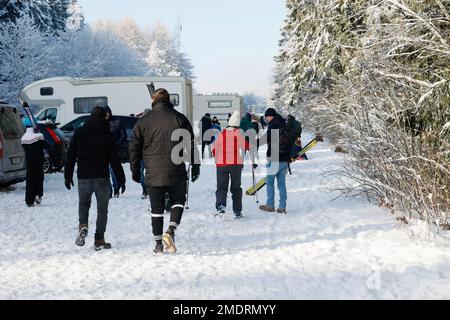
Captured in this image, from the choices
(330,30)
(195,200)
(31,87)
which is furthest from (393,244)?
(31,87)

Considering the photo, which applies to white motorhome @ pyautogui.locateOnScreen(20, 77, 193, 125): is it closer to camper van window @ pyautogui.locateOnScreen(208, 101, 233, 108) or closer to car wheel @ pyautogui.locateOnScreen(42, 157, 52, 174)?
car wheel @ pyautogui.locateOnScreen(42, 157, 52, 174)

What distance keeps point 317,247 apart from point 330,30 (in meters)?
11.2

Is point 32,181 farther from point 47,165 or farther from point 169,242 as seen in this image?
point 47,165

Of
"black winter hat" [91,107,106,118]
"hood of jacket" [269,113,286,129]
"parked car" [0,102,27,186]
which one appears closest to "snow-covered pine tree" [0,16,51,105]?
"parked car" [0,102,27,186]

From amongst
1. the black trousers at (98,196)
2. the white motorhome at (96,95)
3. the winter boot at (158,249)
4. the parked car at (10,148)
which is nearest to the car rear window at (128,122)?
the white motorhome at (96,95)

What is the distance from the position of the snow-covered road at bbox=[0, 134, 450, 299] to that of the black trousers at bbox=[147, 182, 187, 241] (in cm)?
36

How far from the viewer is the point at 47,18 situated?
4834cm

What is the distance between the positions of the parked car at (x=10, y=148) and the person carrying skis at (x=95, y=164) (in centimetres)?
534

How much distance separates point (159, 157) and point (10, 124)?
724 centimetres

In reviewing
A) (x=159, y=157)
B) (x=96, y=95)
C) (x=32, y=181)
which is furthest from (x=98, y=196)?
(x=96, y=95)

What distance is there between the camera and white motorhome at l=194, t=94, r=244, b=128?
146ft

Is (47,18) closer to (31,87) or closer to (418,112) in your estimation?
(31,87)

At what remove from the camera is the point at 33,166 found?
10.6 meters

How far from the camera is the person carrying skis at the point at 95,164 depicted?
692 centimetres
